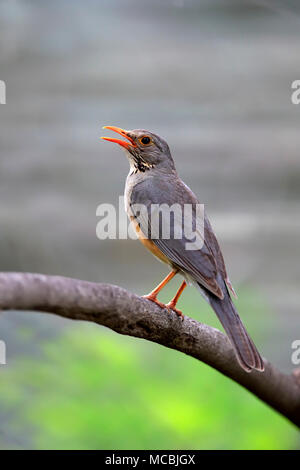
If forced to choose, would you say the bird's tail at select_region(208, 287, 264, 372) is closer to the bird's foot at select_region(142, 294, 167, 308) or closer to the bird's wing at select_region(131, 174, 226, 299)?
the bird's wing at select_region(131, 174, 226, 299)

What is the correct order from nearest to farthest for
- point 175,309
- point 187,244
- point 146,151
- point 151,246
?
point 175,309 → point 187,244 → point 151,246 → point 146,151

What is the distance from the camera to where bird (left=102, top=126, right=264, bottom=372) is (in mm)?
2701

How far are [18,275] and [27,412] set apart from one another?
1.94 metres

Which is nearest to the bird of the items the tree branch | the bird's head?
the bird's head

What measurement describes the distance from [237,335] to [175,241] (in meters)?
0.52

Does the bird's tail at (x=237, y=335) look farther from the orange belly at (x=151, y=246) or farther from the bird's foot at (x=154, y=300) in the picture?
the orange belly at (x=151, y=246)

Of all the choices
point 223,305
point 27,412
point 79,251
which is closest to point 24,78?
point 79,251

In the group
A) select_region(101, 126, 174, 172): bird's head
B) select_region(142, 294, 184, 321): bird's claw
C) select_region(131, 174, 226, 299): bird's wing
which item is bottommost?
select_region(142, 294, 184, 321): bird's claw

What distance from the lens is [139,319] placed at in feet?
7.92

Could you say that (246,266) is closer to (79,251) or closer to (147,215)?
(79,251)

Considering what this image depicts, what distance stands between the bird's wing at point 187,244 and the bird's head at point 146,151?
12.3 inches

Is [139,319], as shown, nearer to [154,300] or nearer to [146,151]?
[154,300]

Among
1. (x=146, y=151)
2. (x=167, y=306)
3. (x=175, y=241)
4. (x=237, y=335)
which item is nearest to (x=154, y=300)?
(x=167, y=306)

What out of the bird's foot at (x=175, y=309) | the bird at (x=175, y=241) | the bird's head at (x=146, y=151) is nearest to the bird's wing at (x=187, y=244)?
the bird at (x=175, y=241)
